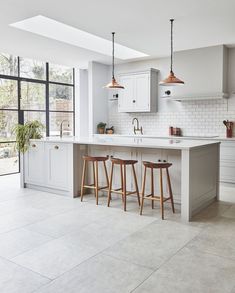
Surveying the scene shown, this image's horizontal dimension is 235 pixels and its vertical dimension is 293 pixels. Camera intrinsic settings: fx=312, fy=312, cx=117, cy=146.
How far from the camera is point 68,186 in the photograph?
5.14m

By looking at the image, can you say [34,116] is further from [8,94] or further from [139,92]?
[139,92]

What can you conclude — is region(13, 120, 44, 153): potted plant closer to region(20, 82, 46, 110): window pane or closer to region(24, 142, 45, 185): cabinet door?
region(24, 142, 45, 185): cabinet door

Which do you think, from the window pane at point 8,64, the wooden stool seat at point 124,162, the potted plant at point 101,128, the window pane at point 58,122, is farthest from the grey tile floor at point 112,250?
the window pane at point 58,122

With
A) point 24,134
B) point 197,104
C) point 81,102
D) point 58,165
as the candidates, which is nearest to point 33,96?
point 81,102

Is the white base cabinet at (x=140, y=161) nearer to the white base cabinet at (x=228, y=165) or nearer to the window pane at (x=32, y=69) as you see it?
the white base cabinet at (x=228, y=165)

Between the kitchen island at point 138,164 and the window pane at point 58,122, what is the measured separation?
2691mm

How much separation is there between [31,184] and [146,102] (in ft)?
11.0

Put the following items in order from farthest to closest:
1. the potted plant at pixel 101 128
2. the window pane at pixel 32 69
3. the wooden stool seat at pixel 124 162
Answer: the potted plant at pixel 101 128 < the window pane at pixel 32 69 < the wooden stool seat at pixel 124 162

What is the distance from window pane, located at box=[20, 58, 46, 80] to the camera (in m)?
7.61

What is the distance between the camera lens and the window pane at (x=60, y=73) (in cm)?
840

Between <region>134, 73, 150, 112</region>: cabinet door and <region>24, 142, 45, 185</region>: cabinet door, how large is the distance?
2.94 m

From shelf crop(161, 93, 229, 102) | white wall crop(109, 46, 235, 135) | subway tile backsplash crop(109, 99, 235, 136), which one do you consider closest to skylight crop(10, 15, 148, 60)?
white wall crop(109, 46, 235, 135)

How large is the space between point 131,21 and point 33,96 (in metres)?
3.91

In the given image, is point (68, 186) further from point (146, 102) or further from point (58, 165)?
point (146, 102)
